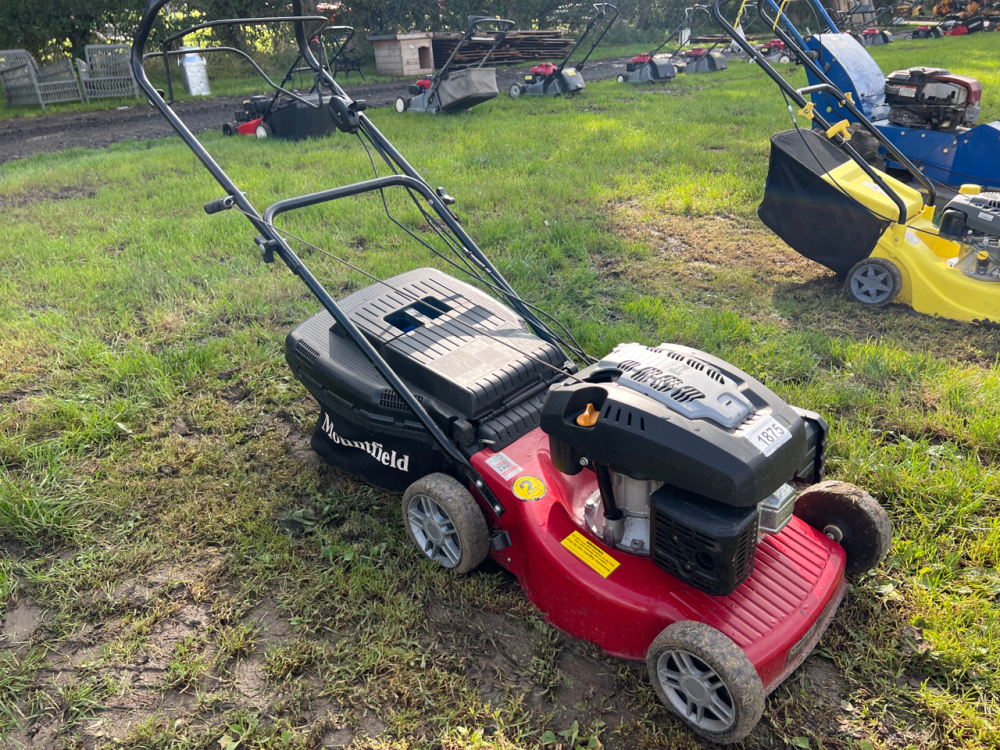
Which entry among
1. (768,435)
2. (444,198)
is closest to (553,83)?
(444,198)

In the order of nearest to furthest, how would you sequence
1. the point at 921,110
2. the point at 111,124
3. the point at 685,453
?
the point at 685,453, the point at 921,110, the point at 111,124

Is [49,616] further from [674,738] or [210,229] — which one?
[210,229]

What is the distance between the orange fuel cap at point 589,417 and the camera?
1886mm

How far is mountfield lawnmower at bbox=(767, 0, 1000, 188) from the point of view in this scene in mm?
5250

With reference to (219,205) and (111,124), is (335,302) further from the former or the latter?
(111,124)

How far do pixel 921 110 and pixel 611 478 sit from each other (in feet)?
17.0

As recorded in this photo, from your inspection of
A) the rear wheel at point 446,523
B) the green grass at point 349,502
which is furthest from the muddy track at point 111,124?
the rear wheel at point 446,523

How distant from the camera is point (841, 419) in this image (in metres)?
2.97

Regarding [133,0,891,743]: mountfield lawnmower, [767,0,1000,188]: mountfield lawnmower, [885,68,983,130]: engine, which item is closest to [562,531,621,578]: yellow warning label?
[133,0,891,743]: mountfield lawnmower

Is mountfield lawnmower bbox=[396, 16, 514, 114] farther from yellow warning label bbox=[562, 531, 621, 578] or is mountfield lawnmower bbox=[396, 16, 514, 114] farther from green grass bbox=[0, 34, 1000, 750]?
yellow warning label bbox=[562, 531, 621, 578]

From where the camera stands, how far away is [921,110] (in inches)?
219

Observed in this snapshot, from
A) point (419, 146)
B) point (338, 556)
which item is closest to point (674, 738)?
point (338, 556)

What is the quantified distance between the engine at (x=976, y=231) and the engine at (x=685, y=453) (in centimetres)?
236

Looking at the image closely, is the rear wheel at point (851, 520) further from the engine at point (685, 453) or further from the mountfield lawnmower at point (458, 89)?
the mountfield lawnmower at point (458, 89)
